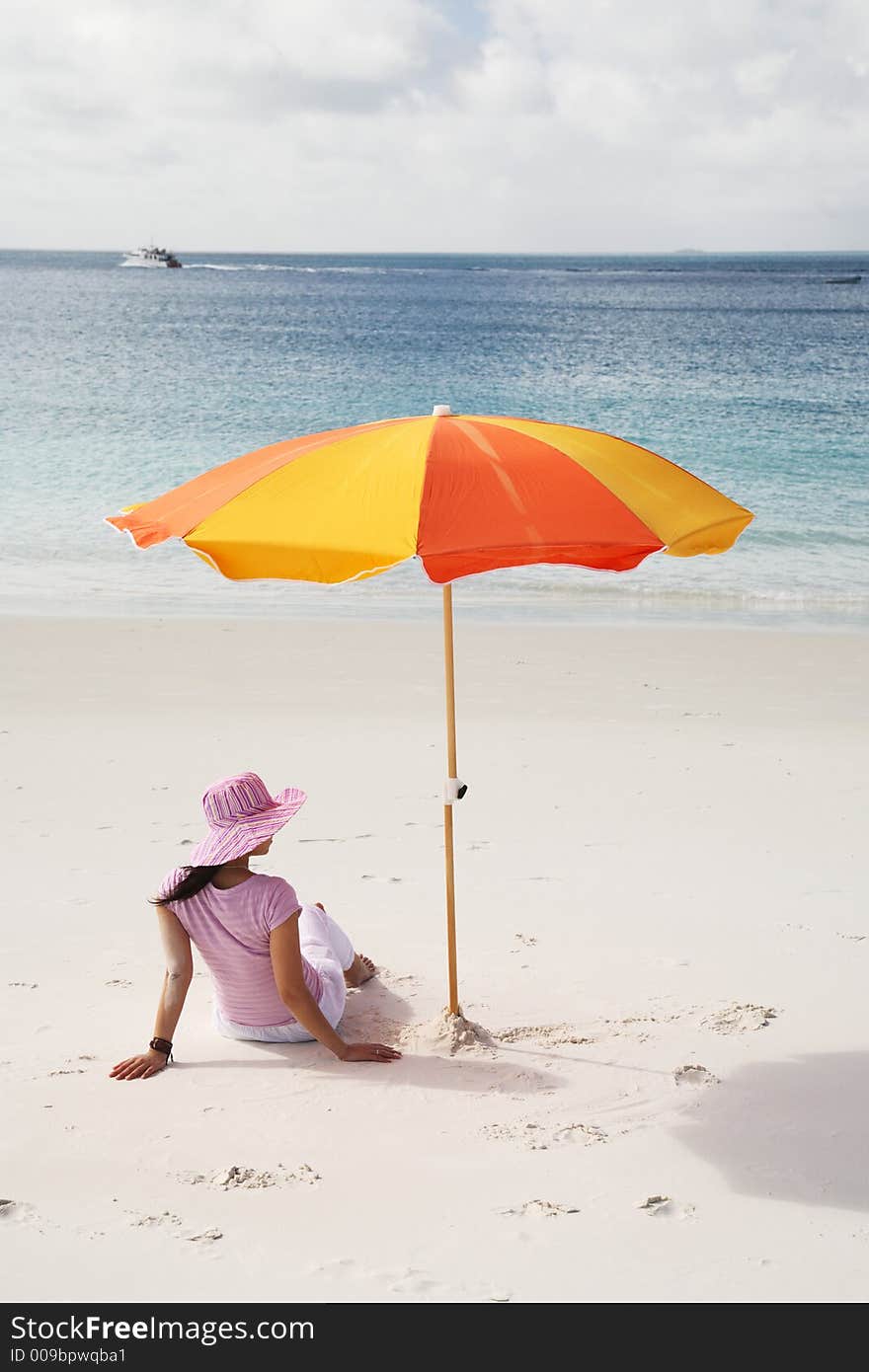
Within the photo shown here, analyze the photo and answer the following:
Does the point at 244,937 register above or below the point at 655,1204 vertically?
above

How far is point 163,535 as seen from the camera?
3.55 meters

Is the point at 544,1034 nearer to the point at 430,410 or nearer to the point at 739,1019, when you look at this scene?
the point at 739,1019

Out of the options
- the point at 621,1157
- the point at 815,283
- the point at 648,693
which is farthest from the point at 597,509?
the point at 815,283

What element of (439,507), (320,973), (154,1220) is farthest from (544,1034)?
(439,507)

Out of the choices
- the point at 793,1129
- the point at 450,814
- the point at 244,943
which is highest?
the point at 450,814

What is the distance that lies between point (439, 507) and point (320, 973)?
185 centimetres

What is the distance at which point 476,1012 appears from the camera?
4.59m

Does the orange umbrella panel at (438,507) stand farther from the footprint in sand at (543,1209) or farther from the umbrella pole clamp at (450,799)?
the footprint in sand at (543,1209)

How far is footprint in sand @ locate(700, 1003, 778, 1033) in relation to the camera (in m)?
4.41

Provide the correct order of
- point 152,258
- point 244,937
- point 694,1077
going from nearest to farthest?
point 244,937
point 694,1077
point 152,258

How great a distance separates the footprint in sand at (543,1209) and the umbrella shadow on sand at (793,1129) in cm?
49

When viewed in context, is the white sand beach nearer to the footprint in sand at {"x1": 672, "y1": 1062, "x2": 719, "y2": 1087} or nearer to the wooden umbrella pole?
the footprint in sand at {"x1": 672, "y1": 1062, "x2": 719, "y2": 1087}

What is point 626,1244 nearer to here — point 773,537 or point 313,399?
point 773,537

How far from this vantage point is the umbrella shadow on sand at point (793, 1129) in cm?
345
